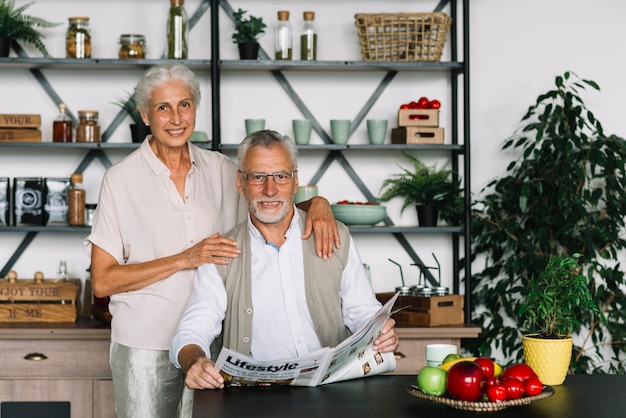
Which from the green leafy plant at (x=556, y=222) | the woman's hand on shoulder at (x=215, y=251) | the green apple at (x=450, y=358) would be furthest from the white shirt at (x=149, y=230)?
the green leafy plant at (x=556, y=222)

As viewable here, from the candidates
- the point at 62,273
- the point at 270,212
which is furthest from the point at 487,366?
the point at 62,273

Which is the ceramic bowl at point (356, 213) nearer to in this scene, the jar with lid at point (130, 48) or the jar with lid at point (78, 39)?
the jar with lid at point (130, 48)

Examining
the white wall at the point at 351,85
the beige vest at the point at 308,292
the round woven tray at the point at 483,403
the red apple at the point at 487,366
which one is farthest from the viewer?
the white wall at the point at 351,85

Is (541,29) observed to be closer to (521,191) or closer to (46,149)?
(521,191)

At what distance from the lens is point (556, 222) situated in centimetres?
425

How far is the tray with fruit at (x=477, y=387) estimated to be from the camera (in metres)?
1.98

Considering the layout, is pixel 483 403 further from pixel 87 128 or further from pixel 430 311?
pixel 87 128

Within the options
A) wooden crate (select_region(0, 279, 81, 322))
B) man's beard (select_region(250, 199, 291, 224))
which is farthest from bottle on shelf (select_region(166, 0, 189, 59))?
man's beard (select_region(250, 199, 291, 224))

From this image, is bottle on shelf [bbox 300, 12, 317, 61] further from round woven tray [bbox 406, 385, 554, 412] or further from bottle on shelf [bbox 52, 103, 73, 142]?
round woven tray [bbox 406, 385, 554, 412]

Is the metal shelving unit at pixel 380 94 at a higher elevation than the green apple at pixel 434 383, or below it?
higher

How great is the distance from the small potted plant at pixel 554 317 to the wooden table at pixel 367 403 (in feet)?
Result: 0.19

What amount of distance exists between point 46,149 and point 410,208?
1.91 m

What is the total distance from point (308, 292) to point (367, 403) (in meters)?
0.60

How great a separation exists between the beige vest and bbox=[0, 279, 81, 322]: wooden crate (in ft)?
5.54
